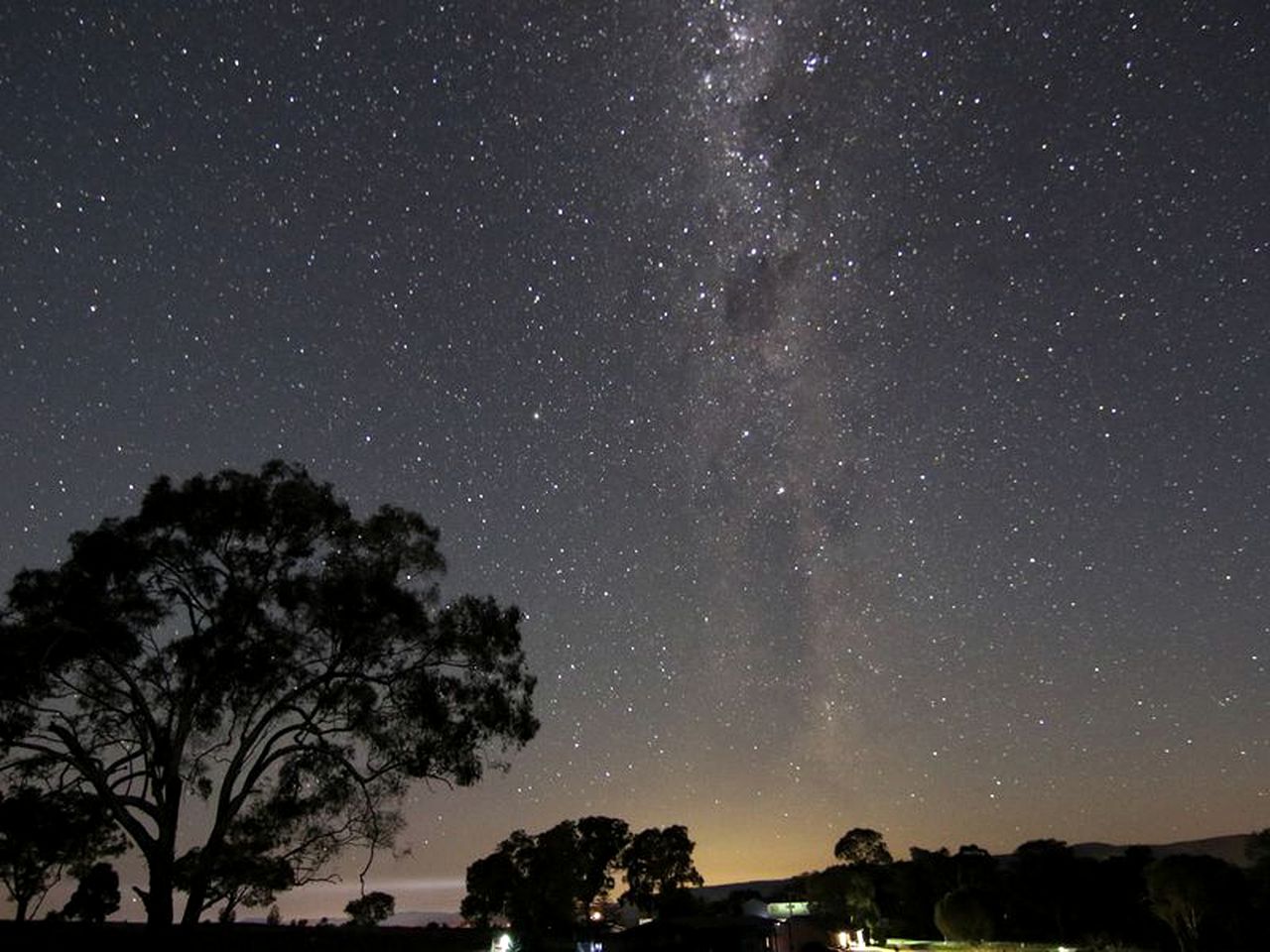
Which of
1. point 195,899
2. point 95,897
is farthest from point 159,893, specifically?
point 95,897

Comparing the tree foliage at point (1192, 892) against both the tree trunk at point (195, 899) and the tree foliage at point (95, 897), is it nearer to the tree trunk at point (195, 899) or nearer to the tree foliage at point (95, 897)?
the tree trunk at point (195, 899)

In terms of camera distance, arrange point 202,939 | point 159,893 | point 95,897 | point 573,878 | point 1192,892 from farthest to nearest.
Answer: point 573,878 → point 95,897 → point 1192,892 → point 202,939 → point 159,893

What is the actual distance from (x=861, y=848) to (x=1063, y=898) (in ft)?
167

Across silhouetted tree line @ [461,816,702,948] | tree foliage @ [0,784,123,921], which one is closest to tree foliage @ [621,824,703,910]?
silhouetted tree line @ [461,816,702,948]

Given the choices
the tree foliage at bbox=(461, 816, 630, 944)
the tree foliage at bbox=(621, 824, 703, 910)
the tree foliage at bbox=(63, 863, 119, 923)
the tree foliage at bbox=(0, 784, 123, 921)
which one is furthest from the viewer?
the tree foliage at bbox=(621, 824, 703, 910)

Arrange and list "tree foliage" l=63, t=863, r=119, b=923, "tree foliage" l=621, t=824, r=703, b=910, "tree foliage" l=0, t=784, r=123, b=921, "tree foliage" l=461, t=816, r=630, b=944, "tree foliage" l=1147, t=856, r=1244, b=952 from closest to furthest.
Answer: "tree foliage" l=0, t=784, r=123, b=921 < "tree foliage" l=1147, t=856, r=1244, b=952 < "tree foliage" l=63, t=863, r=119, b=923 < "tree foliage" l=461, t=816, r=630, b=944 < "tree foliage" l=621, t=824, r=703, b=910

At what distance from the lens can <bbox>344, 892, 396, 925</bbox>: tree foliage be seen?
57781 millimetres

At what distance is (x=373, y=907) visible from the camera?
61.2 metres

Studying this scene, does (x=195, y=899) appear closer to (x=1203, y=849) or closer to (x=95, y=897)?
(x=95, y=897)

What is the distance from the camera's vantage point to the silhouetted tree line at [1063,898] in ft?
134

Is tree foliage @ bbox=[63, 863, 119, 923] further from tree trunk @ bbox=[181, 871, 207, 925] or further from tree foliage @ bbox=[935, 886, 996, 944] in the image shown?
tree foliage @ bbox=[935, 886, 996, 944]

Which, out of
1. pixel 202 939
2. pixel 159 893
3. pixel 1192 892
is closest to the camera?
pixel 159 893

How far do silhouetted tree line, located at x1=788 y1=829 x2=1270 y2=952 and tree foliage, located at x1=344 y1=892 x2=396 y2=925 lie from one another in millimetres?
28771

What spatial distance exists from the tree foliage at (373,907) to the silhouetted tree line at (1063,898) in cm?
2877
